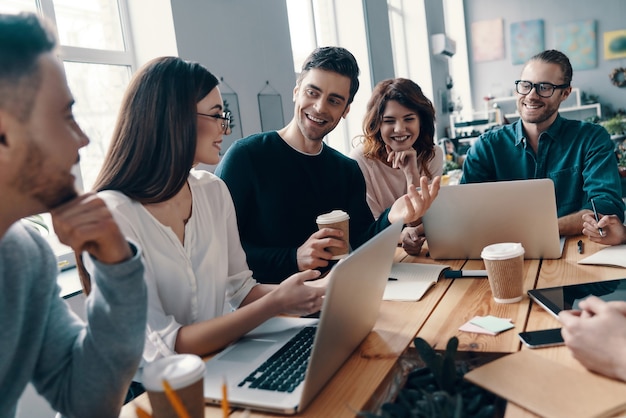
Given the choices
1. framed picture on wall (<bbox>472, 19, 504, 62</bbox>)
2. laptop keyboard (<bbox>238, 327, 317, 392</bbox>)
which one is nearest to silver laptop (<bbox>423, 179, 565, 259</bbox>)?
laptop keyboard (<bbox>238, 327, 317, 392</bbox>)

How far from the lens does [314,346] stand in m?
0.77

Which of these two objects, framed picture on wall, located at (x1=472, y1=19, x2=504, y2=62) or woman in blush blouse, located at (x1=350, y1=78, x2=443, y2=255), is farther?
framed picture on wall, located at (x1=472, y1=19, x2=504, y2=62)

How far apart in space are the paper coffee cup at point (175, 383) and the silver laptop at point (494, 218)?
1.04 meters

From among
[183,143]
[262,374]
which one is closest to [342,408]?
[262,374]

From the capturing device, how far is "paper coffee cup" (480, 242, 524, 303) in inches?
46.3

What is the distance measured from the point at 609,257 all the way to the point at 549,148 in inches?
35.3

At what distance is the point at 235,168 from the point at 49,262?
94 cm

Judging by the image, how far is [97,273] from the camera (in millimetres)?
777

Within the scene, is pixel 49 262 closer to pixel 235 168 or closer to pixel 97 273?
pixel 97 273

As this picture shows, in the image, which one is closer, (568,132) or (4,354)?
(4,354)

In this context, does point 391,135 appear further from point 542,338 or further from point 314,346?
point 314,346

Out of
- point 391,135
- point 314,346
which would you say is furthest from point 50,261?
point 391,135

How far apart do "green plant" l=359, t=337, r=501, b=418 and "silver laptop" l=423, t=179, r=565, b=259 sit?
2.28ft

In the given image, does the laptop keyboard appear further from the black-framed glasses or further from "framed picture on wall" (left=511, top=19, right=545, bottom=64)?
"framed picture on wall" (left=511, top=19, right=545, bottom=64)
